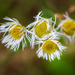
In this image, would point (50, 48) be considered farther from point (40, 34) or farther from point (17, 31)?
point (17, 31)

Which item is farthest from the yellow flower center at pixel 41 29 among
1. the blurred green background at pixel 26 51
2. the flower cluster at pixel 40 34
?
the blurred green background at pixel 26 51

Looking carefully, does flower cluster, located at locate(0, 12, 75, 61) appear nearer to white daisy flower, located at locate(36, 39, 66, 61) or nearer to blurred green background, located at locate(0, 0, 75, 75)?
white daisy flower, located at locate(36, 39, 66, 61)

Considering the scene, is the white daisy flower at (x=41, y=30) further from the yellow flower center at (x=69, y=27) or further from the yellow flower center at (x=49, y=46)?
the yellow flower center at (x=69, y=27)

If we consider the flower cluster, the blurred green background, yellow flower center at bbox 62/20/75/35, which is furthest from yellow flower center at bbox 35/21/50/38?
the blurred green background

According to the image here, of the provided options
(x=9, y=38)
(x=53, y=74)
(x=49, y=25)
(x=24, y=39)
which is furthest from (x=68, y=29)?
(x=53, y=74)

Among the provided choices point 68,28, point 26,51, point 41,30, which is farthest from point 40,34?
point 26,51
